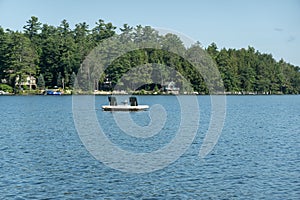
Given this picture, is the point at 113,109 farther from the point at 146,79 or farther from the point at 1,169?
the point at 146,79

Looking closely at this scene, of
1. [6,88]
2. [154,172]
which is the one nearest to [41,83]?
[6,88]

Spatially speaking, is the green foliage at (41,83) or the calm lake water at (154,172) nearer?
the calm lake water at (154,172)

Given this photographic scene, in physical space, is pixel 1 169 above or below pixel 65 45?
below

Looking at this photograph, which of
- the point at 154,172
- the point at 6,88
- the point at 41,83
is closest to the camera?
the point at 154,172

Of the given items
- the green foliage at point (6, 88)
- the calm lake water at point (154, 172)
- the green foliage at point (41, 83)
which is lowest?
the calm lake water at point (154, 172)

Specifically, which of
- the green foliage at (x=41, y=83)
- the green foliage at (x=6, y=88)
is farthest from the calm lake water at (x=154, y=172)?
the green foliage at (x=6, y=88)

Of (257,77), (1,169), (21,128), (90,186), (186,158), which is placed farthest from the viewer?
(257,77)

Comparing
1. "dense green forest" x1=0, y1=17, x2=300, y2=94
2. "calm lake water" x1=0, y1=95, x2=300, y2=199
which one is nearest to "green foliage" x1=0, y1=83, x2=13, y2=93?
"dense green forest" x1=0, y1=17, x2=300, y2=94

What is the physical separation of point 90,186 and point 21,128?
2268cm

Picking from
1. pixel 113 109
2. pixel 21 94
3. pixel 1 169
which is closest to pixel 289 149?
pixel 1 169

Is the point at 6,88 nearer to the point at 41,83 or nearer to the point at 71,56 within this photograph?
the point at 41,83

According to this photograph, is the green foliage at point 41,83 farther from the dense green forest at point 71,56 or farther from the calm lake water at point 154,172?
the calm lake water at point 154,172

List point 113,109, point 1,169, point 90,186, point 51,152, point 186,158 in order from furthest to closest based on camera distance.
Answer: point 113,109 → point 51,152 → point 186,158 → point 1,169 → point 90,186

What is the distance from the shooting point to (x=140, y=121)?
48.0 metres
